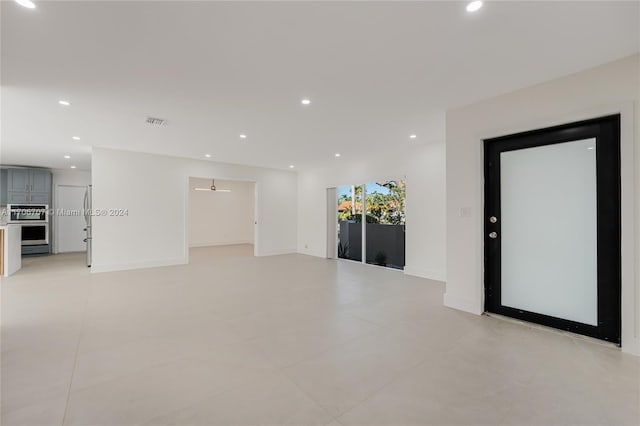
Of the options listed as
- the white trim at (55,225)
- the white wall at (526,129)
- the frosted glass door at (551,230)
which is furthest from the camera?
the white trim at (55,225)

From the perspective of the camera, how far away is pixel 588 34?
2.17 meters

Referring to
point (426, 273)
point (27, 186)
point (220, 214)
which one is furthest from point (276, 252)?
point (27, 186)

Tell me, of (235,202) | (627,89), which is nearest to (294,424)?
(627,89)

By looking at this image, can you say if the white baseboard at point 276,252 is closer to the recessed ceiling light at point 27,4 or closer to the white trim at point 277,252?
the white trim at point 277,252

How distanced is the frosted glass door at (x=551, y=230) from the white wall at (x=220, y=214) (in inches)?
351

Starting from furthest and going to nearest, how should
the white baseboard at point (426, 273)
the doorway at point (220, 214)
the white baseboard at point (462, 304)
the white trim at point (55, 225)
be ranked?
1. the doorway at point (220, 214)
2. the white trim at point (55, 225)
3. the white baseboard at point (426, 273)
4. the white baseboard at point (462, 304)

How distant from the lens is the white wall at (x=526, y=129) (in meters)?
2.46

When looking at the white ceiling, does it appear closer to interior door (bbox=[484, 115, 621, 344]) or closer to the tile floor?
interior door (bbox=[484, 115, 621, 344])

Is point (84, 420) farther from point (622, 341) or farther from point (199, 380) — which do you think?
point (622, 341)

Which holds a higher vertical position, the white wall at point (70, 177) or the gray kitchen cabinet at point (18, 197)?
the white wall at point (70, 177)

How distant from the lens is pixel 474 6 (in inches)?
72.9

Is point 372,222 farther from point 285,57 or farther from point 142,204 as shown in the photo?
point 142,204

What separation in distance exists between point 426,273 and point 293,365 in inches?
160

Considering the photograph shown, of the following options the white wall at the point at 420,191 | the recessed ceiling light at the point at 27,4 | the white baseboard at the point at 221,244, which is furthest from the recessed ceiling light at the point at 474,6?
the white baseboard at the point at 221,244
